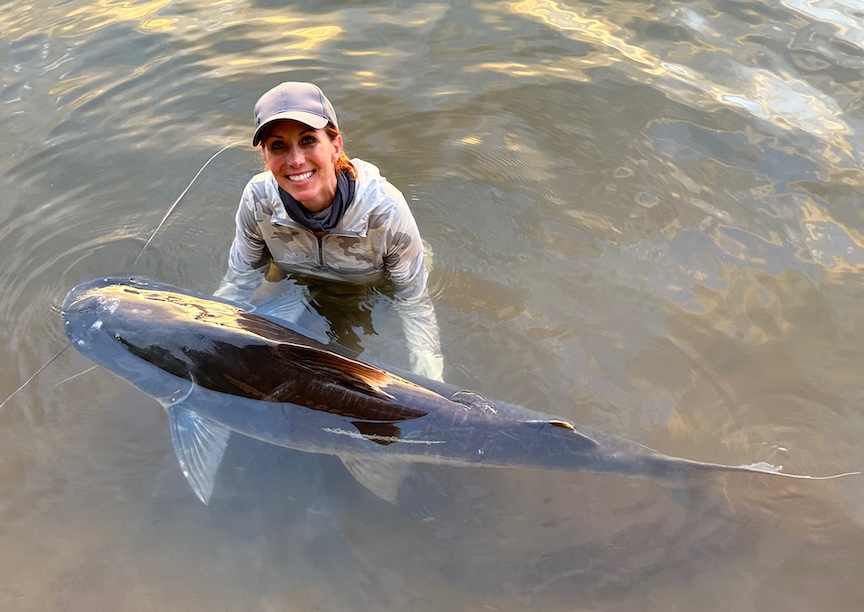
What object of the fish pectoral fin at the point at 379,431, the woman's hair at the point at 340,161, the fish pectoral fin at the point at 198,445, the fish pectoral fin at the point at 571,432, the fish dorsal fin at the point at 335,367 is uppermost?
the woman's hair at the point at 340,161

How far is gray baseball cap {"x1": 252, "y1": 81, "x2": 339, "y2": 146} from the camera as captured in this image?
2.98 m

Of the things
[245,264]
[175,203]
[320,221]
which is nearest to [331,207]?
[320,221]

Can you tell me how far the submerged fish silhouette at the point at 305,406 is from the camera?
3043 mm

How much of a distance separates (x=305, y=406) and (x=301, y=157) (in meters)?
1.21

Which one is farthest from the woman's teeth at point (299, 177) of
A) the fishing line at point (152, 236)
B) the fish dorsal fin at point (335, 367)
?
the fishing line at point (152, 236)

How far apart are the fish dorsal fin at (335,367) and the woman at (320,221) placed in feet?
2.31

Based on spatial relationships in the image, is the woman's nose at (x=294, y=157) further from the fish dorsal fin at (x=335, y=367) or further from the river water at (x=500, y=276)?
the river water at (x=500, y=276)

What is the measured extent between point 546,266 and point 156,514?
9.58ft

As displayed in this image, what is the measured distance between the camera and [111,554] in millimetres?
3346

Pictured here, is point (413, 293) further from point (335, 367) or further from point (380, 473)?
point (380, 473)

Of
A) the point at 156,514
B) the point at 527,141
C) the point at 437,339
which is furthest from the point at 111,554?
the point at 527,141

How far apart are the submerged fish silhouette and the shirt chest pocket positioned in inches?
28.7

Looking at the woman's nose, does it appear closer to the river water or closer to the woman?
the woman

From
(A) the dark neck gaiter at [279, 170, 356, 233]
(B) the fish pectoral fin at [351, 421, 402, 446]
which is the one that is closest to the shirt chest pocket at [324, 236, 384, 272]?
(A) the dark neck gaiter at [279, 170, 356, 233]
